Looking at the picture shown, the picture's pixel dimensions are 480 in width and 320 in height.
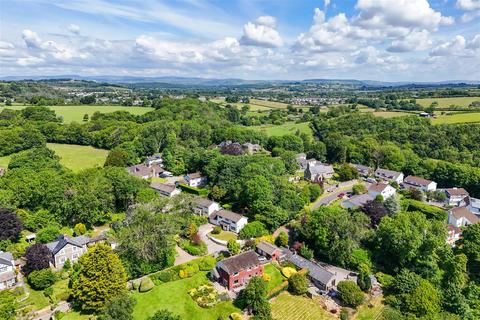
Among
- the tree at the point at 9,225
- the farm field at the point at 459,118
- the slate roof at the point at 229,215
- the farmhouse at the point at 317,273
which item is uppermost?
the farm field at the point at 459,118

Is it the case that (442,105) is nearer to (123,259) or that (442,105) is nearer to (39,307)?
(123,259)

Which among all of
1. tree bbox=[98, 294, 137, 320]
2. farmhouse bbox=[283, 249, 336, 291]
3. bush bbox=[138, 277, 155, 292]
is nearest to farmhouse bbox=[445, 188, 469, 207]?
farmhouse bbox=[283, 249, 336, 291]

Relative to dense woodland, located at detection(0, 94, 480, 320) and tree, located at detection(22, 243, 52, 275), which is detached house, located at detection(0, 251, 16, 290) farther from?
dense woodland, located at detection(0, 94, 480, 320)

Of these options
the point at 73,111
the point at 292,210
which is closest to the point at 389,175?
the point at 292,210

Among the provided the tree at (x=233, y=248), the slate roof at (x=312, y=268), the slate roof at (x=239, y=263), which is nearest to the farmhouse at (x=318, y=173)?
the slate roof at (x=312, y=268)

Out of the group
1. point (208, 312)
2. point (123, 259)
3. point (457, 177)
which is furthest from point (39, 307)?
point (457, 177)

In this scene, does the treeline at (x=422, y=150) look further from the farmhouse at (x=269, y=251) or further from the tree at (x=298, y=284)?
the tree at (x=298, y=284)
